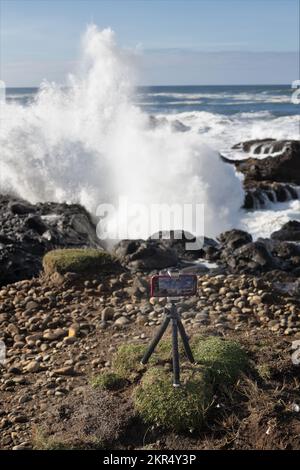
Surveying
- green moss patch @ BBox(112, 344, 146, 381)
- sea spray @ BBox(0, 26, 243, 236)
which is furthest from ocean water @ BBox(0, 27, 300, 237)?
green moss patch @ BBox(112, 344, 146, 381)

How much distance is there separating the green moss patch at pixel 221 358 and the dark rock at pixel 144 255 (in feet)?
12.5

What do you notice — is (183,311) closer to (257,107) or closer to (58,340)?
(58,340)

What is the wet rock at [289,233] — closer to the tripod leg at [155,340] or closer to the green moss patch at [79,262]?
the green moss patch at [79,262]

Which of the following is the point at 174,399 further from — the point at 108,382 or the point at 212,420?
the point at 108,382

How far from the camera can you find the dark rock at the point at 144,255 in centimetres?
870

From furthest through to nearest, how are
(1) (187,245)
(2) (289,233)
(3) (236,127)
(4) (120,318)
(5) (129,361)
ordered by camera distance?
(3) (236,127) < (2) (289,233) < (1) (187,245) < (4) (120,318) < (5) (129,361)

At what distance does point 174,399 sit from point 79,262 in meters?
3.55

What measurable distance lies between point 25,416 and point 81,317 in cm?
209

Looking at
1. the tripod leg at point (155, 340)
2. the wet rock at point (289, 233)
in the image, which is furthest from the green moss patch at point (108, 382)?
the wet rock at point (289, 233)

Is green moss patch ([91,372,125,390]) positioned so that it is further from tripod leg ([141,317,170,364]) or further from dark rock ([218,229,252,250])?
dark rock ([218,229,252,250])

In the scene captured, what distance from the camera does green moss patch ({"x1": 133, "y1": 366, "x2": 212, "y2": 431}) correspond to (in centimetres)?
396

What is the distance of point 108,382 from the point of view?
450cm

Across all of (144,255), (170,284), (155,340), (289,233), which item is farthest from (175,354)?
(289,233)

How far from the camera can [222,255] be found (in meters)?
10.2
